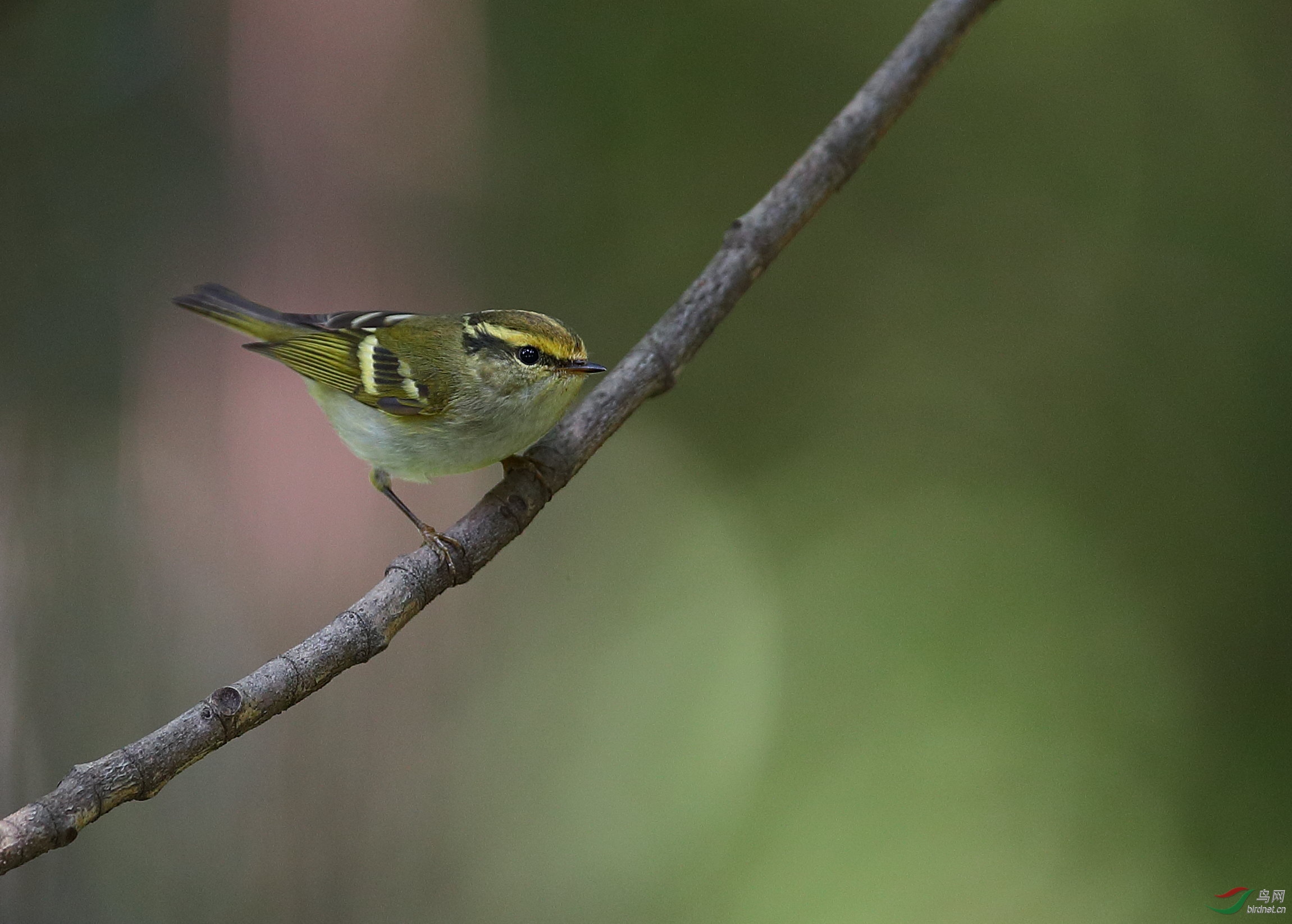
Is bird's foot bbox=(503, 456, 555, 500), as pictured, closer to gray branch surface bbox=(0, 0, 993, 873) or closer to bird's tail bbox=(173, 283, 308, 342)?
gray branch surface bbox=(0, 0, 993, 873)

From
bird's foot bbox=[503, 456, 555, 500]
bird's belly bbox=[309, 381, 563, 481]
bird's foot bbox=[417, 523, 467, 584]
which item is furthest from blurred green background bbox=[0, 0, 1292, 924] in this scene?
bird's foot bbox=[417, 523, 467, 584]

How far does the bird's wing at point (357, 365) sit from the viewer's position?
6.07 feet

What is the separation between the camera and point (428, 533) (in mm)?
1705

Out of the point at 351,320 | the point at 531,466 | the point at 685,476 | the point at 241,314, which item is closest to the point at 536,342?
the point at 531,466

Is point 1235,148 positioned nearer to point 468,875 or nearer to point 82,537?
point 468,875

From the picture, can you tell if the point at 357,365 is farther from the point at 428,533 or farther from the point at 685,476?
the point at 685,476

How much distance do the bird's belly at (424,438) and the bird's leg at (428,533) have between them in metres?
0.05

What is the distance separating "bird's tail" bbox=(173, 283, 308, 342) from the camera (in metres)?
1.96

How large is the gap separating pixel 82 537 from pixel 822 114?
2.79m

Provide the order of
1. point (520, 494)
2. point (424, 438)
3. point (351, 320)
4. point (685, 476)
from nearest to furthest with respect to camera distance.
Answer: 1. point (520, 494)
2. point (424, 438)
3. point (351, 320)
4. point (685, 476)

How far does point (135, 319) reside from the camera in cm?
274

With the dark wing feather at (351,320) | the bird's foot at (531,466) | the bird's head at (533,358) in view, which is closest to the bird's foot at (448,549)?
the bird's foot at (531,466)

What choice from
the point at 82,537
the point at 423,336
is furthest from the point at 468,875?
the point at 423,336

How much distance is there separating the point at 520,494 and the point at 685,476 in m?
1.76
